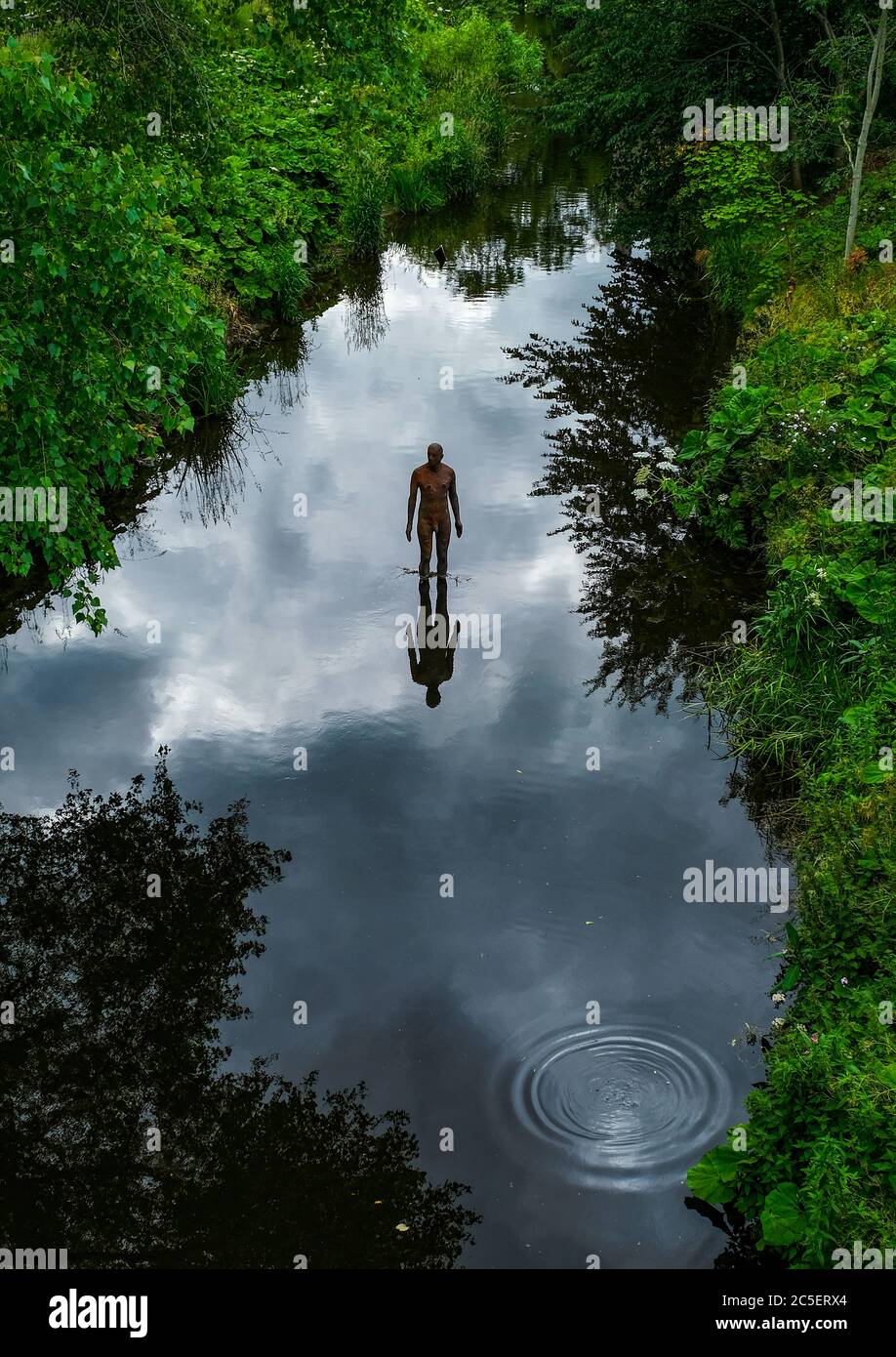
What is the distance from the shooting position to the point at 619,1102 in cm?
749

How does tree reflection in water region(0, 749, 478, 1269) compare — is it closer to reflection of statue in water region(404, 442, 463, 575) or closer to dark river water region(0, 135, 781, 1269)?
dark river water region(0, 135, 781, 1269)

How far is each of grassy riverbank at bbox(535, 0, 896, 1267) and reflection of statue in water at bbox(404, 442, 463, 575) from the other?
3.17 meters

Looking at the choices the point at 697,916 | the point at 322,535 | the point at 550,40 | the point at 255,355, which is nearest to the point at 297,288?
the point at 255,355

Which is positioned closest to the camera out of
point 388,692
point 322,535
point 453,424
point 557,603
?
point 388,692

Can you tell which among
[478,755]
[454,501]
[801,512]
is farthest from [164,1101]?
[801,512]

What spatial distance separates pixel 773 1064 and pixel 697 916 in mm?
2411

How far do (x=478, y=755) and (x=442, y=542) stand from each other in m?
3.20

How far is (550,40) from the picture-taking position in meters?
51.7

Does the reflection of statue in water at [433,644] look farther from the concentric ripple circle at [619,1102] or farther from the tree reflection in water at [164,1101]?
the concentric ripple circle at [619,1102]

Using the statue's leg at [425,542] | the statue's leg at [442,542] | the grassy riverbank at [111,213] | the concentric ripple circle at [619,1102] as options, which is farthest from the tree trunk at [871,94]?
the concentric ripple circle at [619,1102]

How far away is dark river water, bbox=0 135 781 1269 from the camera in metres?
7.51

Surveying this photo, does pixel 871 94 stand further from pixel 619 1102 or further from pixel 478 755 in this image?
pixel 619 1102

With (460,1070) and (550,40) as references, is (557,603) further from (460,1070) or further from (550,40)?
(550,40)

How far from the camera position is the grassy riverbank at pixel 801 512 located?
20.8 feet
